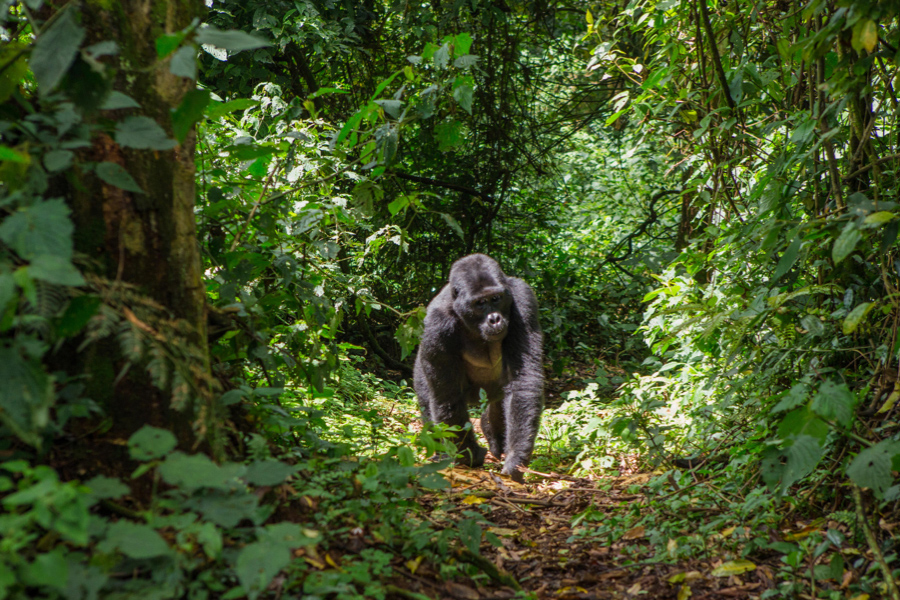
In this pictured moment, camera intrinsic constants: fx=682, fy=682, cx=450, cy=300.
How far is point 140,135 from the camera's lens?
1530 millimetres

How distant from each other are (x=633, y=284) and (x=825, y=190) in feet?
16.8

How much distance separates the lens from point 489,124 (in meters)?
7.71

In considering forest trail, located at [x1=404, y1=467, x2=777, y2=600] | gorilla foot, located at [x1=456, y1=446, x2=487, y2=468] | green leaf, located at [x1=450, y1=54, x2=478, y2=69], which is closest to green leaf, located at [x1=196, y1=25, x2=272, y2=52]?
green leaf, located at [x1=450, y1=54, x2=478, y2=69]

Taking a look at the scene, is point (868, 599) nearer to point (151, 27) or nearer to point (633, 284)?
point (151, 27)

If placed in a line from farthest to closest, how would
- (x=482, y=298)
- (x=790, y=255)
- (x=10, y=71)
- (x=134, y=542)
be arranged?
(x=482, y=298)
(x=790, y=255)
(x=10, y=71)
(x=134, y=542)

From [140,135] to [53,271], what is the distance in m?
0.43

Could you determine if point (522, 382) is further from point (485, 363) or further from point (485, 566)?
point (485, 566)

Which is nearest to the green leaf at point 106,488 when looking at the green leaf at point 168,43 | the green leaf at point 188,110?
the green leaf at point 188,110

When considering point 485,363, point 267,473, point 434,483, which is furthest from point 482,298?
point 267,473

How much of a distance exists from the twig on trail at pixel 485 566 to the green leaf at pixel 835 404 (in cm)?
106

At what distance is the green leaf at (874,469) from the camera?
1.81 m

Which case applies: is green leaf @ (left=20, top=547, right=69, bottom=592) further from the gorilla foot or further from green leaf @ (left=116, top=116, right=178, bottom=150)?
the gorilla foot

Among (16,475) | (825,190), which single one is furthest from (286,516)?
(825,190)

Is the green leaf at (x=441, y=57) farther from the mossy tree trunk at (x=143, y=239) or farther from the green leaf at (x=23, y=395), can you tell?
the green leaf at (x=23, y=395)
